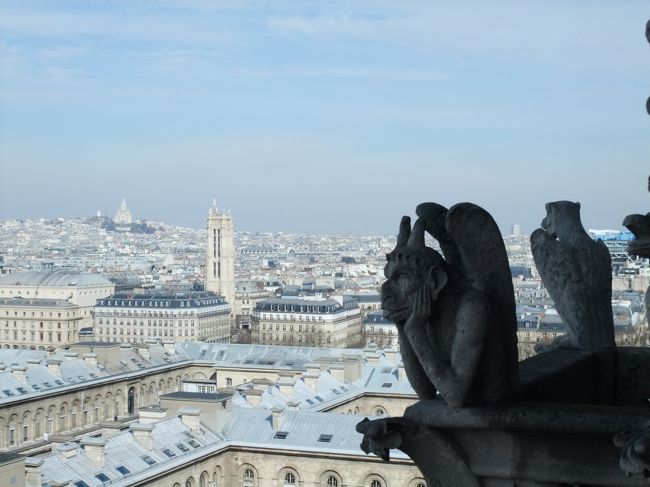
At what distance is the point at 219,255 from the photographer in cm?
18062

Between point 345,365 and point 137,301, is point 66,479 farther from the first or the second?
point 137,301

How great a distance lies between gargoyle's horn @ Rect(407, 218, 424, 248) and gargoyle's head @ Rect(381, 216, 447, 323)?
0.05m

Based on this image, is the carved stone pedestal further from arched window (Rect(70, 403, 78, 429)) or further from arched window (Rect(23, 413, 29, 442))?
arched window (Rect(70, 403, 78, 429))

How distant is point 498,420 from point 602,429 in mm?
397

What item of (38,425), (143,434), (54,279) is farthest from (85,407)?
(54,279)

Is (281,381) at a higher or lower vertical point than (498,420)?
lower

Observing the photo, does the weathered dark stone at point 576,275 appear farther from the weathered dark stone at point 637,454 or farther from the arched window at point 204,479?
the arched window at point 204,479

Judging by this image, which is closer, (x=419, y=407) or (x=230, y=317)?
(x=419, y=407)

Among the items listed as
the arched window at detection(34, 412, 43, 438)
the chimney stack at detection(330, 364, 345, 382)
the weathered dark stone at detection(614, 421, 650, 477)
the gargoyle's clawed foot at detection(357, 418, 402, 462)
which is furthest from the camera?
the chimney stack at detection(330, 364, 345, 382)

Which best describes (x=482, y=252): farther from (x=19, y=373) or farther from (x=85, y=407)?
(x=85, y=407)

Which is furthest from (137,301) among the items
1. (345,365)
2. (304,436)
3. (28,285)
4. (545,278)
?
(545,278)

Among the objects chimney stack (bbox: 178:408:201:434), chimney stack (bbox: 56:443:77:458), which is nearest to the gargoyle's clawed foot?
chimney stack (bbox: 56:443:77:458)

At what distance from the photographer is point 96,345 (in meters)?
64.0

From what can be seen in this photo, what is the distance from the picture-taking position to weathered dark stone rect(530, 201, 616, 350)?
250 inches
